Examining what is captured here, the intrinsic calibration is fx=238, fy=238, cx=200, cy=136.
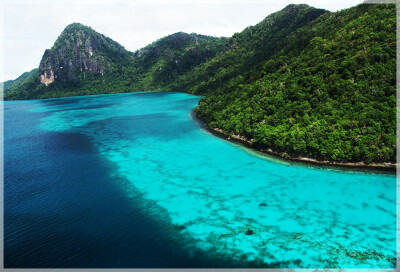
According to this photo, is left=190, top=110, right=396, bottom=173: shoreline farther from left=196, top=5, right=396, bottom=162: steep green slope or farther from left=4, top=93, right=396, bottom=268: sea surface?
left=4, top=93, right=396, bottom=268: sea surface

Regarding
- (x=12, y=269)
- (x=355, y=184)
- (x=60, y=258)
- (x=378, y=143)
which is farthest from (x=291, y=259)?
(x=378, y=143)

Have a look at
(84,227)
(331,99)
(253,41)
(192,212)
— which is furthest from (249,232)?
(253,41)

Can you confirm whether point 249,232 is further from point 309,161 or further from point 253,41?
point 253,41

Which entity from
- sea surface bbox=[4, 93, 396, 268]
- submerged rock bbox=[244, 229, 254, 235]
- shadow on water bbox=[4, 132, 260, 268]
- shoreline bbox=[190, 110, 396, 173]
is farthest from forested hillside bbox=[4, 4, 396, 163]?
shadow on water bbox=[4, 132, 260, 268]

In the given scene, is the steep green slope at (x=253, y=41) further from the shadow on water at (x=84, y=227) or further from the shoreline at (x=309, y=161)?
the shadow on water at (x=84, y=227)

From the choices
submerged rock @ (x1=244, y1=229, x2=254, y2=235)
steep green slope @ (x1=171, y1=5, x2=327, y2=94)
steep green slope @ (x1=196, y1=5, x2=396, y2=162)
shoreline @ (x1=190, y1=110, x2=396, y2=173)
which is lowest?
submerged rock @ (x1=244, y1=229, x2=254, y2=235)

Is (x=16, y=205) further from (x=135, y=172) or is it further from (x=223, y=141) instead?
(x=223, y=141)
